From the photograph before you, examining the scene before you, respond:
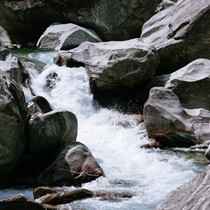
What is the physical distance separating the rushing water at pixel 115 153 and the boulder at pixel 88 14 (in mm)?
7472

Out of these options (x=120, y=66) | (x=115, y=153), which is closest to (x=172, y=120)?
(x=115, y=153)

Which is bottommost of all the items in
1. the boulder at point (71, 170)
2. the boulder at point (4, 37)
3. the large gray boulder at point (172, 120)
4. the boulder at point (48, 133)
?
the boulder at point (4, 37)

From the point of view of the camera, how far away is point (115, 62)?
48.4 feet

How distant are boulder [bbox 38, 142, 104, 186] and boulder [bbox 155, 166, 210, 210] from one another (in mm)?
5220

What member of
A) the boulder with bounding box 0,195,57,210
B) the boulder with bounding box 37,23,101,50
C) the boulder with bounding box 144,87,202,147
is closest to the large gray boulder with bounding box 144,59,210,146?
the boulder with bounding box 144,87,202,147

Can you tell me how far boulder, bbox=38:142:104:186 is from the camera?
886 cm

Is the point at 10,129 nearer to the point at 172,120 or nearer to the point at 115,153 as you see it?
the point at 115,153

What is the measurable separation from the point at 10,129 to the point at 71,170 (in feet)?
4.88

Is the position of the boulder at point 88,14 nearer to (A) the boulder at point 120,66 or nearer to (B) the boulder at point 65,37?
(B) the boulder at point 65,37

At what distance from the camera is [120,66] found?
14789 mm

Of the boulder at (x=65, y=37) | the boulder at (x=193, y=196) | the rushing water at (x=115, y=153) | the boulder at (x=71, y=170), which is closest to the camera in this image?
the boulder at (x=193, y=196)

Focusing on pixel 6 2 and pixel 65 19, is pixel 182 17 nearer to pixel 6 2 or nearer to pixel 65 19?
pixel 65 19

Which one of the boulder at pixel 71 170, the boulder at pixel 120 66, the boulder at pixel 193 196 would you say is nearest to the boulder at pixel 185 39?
the boulder at pixel 120 66

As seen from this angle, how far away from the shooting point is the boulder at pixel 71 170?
349 inches
